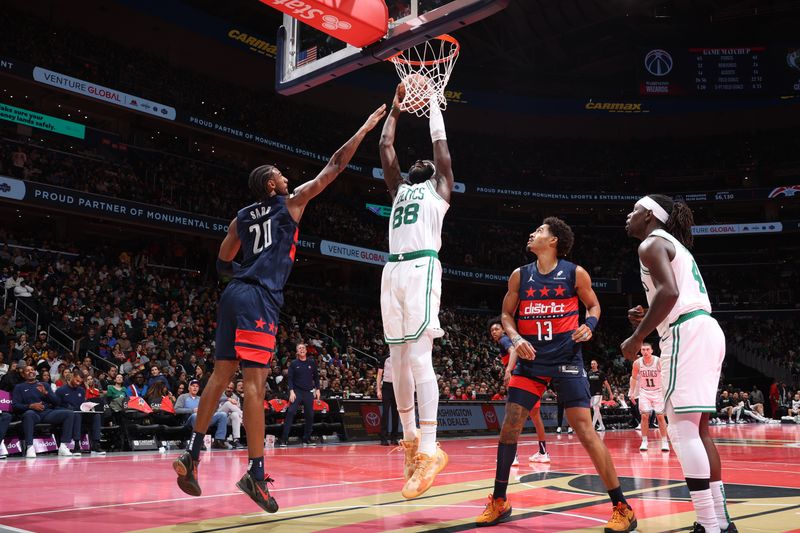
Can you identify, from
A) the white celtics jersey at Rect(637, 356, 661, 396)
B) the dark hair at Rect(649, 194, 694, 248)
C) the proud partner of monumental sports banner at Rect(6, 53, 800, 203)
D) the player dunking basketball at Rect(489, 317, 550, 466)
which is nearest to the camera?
the dark hair at Rect(649, 194, 694, 248)

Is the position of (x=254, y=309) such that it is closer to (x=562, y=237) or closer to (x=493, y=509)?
(x=493, y=509)

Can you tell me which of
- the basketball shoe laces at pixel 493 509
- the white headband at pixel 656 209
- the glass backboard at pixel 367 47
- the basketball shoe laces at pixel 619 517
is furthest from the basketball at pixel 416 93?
the basketball shoe laces at pixel 619 517

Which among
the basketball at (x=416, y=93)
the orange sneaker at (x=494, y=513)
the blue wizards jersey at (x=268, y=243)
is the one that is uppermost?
the basketball at (x=416, y=93)

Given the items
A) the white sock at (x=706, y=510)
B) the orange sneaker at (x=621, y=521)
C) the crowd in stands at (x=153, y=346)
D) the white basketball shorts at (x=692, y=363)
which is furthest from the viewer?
the crowd in stands at (x=153, y=346)

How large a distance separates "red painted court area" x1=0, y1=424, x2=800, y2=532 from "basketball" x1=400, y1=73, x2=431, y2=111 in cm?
376

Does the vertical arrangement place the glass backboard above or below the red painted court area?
above

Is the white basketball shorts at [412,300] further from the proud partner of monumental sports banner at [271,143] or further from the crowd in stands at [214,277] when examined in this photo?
the proud partner of monumental sports banner at [271,143]

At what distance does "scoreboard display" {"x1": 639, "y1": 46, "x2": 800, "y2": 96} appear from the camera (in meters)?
37.7

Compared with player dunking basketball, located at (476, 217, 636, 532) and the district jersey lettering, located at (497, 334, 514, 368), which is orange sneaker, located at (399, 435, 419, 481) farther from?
the district jersey lettering, located at (497, 334, 514, 368)

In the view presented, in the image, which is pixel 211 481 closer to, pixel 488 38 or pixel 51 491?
pixel 51 491

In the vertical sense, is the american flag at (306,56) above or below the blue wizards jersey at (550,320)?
above

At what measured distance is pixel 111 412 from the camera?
12.9m

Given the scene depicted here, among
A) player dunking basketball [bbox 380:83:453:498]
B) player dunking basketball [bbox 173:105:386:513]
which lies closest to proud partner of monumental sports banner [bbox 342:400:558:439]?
player dunking basketball [bbox 380:83:453:498]

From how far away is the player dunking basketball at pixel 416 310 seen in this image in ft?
17.5
